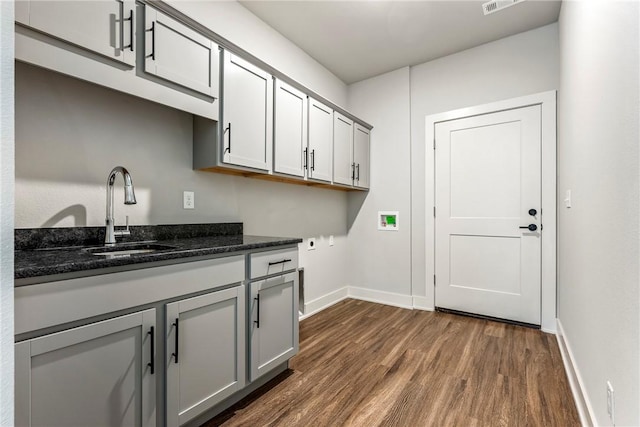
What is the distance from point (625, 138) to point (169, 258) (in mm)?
1743

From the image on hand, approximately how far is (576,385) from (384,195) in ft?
7.71

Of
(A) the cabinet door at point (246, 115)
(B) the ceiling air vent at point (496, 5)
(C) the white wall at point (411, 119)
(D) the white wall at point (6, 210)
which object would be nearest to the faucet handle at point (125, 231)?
(A) the cabinet door at point (246, 115)

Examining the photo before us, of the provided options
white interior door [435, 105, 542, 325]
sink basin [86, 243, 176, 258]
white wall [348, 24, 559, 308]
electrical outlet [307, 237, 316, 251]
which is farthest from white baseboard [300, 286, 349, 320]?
sink basin [86, 243, 176, 258]

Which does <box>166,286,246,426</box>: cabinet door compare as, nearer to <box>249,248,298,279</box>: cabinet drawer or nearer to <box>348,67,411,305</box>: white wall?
<box>249,248,298,279</box>: cabinet drawer

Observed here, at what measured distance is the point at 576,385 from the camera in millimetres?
1770

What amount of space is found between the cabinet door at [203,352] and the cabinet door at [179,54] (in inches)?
46.4

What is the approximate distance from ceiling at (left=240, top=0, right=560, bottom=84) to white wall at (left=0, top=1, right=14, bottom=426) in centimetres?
251

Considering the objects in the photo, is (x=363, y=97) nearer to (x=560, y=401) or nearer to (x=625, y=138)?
(x=625, y=138)

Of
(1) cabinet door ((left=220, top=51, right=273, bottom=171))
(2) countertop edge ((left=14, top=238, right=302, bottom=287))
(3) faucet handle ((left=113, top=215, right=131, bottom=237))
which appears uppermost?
(1) cabinet door ((left=220, top=51, right=273, bottom=171))

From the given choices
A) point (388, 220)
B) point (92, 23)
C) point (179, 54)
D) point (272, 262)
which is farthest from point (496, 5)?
point (92, 23)

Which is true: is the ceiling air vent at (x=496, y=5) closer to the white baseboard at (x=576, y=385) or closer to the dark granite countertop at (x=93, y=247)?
the dark granite countertop at (x=93, y=247)

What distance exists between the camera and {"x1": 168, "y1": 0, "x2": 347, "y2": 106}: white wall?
87.2 inches

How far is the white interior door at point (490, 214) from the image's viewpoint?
2859 millimetres

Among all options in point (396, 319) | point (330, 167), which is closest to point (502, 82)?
point (330, 167)
